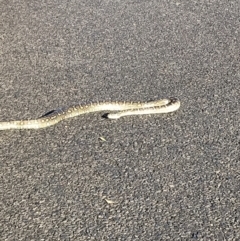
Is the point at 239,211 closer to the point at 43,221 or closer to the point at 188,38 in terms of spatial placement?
the point at 43,221

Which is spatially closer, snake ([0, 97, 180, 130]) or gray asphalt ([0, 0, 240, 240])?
gray asphalt ([0, 0, 240, 240])

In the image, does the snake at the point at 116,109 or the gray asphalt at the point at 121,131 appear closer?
the gray asphalt at the point at 121,131

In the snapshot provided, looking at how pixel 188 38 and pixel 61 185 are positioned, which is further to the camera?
pixel 188 38

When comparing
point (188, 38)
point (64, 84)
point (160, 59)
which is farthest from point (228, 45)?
point (64, 84)

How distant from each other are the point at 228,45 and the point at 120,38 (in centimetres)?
135

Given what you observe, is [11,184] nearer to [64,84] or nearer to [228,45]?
[64,84]

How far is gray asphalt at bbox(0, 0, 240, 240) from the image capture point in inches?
163

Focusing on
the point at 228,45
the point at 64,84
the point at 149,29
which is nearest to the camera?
the point at 64,84

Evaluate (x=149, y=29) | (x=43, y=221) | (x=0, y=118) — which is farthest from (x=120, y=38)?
(x=43, y=221)

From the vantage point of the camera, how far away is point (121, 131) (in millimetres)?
5312

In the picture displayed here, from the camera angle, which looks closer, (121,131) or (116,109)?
(121,131)

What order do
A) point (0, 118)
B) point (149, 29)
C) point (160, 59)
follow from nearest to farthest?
point (0, 118)
point (160, 59)
point (149, 29)

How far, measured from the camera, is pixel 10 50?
7.11m

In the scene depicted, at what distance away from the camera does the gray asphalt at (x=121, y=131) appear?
4137 mm
